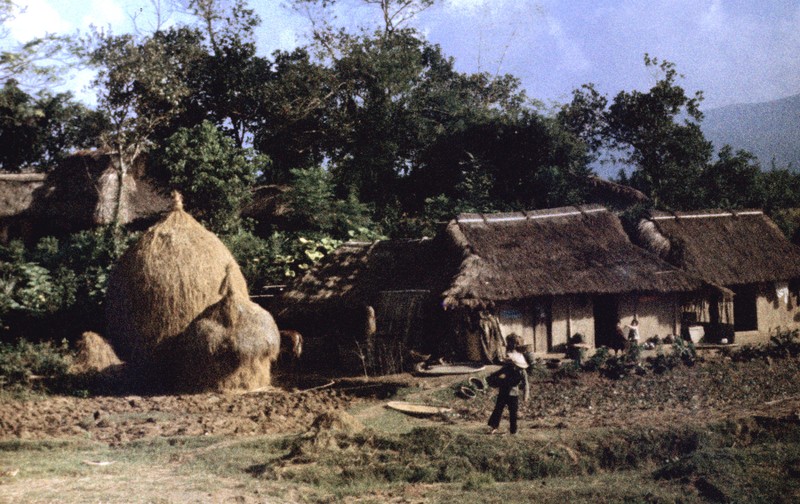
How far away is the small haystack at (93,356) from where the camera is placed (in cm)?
1491

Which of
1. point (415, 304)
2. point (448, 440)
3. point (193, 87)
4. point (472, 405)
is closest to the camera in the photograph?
point (448, 440)

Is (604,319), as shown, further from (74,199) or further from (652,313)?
(74,199)

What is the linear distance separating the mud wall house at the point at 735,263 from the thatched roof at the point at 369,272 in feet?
20.2

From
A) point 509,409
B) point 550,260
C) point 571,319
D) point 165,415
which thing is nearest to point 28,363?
point 165,415

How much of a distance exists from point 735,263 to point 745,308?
1.48 m

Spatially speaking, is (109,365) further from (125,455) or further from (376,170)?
(376,170)

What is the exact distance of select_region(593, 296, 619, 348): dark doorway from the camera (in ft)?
59.6

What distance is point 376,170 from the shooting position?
26.5 m

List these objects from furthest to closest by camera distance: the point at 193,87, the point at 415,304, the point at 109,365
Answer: the point at 193,87, the point at 415,304, the point at 109,365

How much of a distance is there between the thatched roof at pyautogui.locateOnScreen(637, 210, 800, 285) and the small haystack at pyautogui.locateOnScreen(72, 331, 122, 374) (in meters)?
13.2

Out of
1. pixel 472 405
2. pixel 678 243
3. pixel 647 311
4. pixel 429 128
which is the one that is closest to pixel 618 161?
pixel 429 128

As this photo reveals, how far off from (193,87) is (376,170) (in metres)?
6.49

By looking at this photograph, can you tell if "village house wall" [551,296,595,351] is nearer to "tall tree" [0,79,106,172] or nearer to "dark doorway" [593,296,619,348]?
"dark doorway" [593,296,619,348]

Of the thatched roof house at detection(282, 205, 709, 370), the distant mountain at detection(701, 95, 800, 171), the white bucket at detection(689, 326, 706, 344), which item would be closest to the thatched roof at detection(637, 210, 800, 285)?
the thatched roof house at detection(282, 205, 709, 370)
